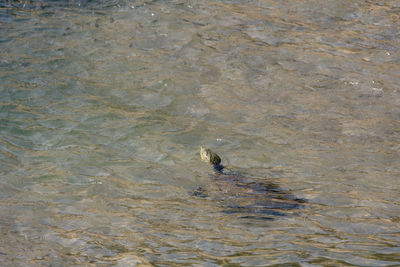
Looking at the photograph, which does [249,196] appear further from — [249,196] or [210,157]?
[210,157]

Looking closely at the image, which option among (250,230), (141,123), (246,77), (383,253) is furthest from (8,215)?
(246,77)

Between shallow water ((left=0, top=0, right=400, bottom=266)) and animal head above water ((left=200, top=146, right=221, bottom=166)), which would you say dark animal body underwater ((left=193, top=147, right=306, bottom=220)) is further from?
animal head above water ((left=200, top=146, right=221, bottom=166))

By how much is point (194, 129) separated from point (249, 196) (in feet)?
6.78

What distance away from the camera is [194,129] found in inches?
275

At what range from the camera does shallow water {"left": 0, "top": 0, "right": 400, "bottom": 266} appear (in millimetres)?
4332

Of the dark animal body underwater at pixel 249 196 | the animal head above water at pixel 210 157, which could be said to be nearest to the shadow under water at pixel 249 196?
the dark animal body underwater at pixel 249 196

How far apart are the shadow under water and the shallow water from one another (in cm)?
3

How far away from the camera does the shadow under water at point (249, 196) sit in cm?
487

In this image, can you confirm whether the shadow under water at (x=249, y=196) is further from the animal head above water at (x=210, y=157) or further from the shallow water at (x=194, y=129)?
the animal head above water at (x=210, y=157)

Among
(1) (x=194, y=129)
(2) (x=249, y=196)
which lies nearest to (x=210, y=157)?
(2) (x=249, y=196)

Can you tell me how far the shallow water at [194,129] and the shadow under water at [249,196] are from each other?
34 mm

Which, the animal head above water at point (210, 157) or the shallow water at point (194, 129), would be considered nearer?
the shallow water at point (194, 129)

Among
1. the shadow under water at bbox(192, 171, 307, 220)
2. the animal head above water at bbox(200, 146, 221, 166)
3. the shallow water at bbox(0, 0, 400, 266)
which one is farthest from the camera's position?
the animal head above water at bbox(200, 146, 221, 166)

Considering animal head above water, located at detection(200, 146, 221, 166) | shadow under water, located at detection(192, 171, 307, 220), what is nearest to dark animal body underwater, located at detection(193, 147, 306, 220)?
shadow under water, located at detection(192, 171, 307, 220)
